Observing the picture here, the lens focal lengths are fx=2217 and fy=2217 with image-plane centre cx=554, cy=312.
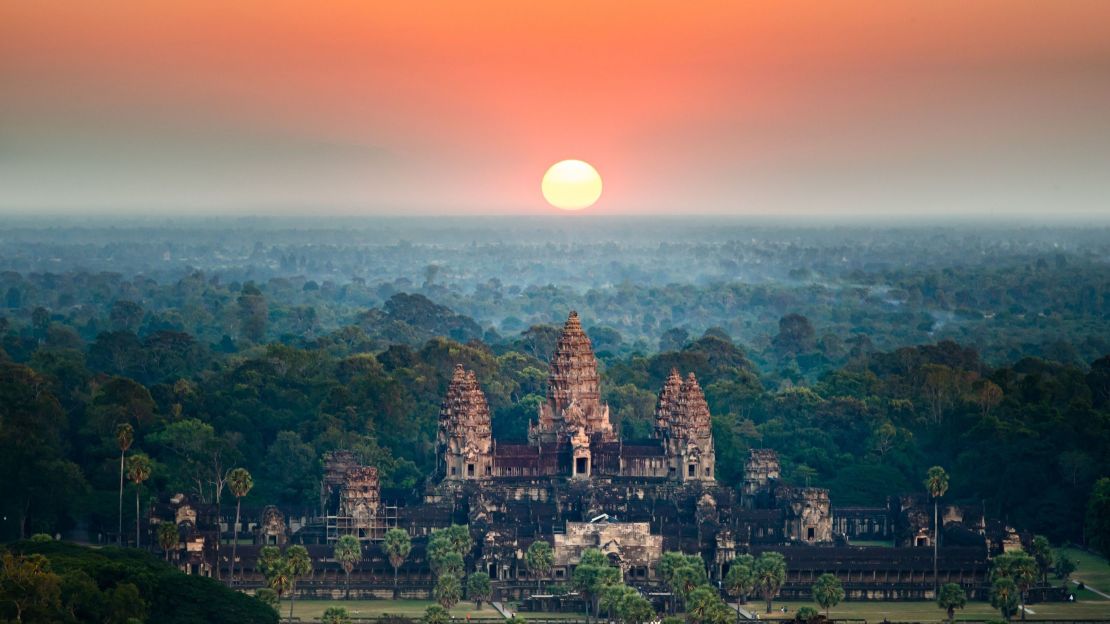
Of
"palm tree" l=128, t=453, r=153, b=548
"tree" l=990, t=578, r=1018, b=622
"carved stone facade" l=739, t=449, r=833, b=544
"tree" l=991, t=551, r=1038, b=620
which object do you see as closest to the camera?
"tree" l=990, t=578, r=1018, b=622

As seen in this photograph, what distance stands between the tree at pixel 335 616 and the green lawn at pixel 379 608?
4.49m

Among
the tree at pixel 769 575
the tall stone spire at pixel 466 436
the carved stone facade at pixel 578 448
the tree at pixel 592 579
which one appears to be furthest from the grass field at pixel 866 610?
the carved stone facade at pixel 578 448

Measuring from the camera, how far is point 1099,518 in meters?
91.9

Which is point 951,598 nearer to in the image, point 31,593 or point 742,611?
point 742,611

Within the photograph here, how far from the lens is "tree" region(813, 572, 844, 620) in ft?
279

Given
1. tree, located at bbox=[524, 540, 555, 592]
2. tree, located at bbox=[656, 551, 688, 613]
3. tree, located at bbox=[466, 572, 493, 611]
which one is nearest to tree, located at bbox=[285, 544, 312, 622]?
tree, located at bbox=[466, 572, 493, 611]

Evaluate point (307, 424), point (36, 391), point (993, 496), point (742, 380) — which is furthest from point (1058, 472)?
point (36, 391)

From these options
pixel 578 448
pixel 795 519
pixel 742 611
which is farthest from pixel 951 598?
pixel 578 448

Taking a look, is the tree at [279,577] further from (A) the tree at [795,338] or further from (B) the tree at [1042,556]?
(A) the tree at [795,338]

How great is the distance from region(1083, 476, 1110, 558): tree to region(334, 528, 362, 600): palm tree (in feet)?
100

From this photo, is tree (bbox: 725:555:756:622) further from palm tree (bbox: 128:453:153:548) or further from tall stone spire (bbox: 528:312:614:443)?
palm tree (bbox: 128:453:153:548)

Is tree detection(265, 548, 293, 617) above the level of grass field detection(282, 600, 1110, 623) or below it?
above

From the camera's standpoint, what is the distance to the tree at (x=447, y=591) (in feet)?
281

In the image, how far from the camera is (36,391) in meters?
115
